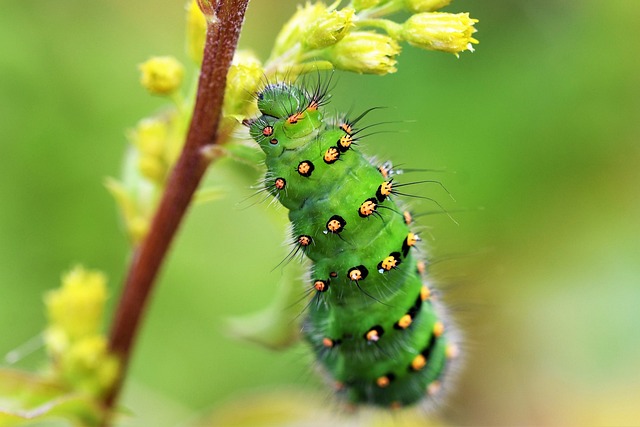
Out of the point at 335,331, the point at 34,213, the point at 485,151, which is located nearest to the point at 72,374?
the point at 335,331

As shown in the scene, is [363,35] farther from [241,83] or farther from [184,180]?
[184,180]

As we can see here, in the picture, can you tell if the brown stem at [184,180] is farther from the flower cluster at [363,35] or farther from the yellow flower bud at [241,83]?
the flower cluster at [363,35]

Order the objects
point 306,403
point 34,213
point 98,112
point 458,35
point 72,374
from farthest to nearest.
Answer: point 98,112 → point 34,213 → point 306,403 → point 72,374 → point 458,35

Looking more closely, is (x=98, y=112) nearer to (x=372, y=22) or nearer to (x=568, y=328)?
(x=372, y=22)

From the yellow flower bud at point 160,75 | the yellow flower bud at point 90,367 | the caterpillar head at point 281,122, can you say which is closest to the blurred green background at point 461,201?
the yellow flower bud at point 90,367

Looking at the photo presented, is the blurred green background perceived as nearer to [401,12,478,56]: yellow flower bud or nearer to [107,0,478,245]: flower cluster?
[107,0,478,245]: flower cluster

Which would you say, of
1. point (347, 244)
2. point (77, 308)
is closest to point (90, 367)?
point (77, 308)

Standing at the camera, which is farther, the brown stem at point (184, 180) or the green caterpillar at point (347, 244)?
the green caterpillar at point (347, 244)

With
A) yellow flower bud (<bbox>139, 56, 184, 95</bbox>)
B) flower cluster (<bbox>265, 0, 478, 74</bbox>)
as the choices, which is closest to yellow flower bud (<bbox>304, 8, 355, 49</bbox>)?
flower cluster (<bbox>265, 0, 478, 74</bbox>)
